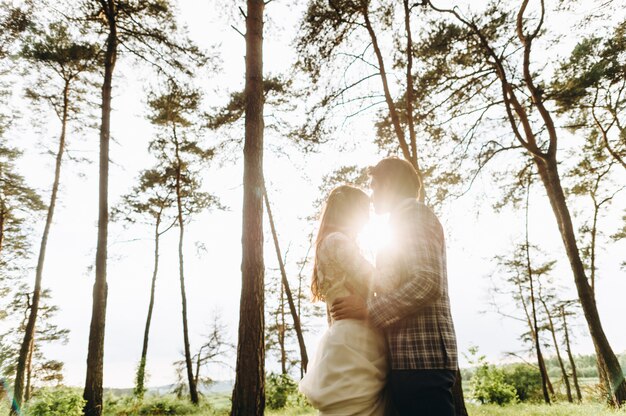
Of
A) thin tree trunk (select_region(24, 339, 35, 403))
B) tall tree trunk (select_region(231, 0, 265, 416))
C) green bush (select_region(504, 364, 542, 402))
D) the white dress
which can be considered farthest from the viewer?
thin tree trunk (select_region(24, 339, 35, 403))

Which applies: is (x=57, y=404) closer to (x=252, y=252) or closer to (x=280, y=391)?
(x=280, y=391)

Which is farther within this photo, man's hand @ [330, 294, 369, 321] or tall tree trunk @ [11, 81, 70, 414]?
tall tree trunk @ [11, 81, 70, 414]

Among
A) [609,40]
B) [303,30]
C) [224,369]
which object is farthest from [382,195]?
[224,369]

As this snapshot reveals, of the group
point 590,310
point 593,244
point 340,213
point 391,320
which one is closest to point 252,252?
point 340,213

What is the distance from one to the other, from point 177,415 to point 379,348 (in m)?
12.8

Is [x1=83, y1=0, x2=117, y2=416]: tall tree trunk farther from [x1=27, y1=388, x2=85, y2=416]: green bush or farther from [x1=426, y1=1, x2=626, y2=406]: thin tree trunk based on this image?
[x1=426, y1=1, x2=626, y2=406]: thin tree trunk

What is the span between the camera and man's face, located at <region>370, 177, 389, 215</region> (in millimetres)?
1882

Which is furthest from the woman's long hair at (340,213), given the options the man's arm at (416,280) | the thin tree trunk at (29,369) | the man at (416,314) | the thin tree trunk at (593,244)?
the thin tree trunk at (29,369)

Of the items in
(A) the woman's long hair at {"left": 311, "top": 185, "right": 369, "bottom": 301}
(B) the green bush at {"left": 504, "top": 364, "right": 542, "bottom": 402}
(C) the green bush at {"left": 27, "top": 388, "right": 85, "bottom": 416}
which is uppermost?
(A) the woman's long hair at {"left": 311, "top": 185, "right": 369, "bottom": 301}

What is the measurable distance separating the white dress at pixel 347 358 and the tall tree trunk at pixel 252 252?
254 cm

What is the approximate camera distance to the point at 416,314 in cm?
156

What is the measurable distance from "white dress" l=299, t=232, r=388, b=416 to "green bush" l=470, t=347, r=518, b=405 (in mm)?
11763

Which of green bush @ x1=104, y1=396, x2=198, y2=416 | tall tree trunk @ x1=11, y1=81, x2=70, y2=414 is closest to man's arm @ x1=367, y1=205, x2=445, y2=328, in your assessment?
green bush @ x1=104, y1=396, x2=198, y2=416

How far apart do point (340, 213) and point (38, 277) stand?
45.7 feet
